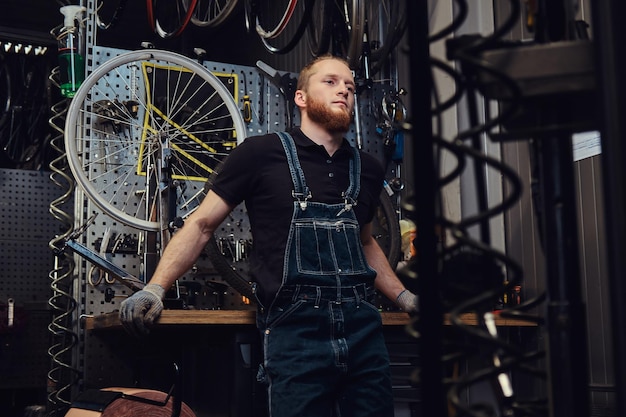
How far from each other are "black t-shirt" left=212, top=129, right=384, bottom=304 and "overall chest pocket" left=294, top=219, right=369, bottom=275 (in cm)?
6

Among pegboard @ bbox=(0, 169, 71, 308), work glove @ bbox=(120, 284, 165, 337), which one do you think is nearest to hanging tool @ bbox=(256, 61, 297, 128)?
work glove @ bbox=(120, 284, 165, 337)

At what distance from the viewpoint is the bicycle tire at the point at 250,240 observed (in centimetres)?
384

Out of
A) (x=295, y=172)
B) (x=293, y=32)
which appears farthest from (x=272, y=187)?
(x=293, y=32)

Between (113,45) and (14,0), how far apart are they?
4.36 ft

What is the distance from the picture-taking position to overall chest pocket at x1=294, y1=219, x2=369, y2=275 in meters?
2.61

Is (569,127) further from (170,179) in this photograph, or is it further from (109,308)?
(109,308)

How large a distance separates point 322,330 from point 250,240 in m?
1.74

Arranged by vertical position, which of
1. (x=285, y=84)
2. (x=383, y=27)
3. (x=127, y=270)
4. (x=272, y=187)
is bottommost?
(x=127, y=270)

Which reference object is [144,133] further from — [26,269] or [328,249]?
[26,269]

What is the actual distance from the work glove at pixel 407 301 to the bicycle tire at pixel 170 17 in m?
2.59

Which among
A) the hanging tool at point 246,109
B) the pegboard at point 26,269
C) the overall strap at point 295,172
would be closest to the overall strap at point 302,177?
the overall strap at point 295,172

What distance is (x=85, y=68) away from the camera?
4.21m

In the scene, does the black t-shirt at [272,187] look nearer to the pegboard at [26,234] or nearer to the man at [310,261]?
the man at [310,261]

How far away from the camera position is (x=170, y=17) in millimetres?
6238
